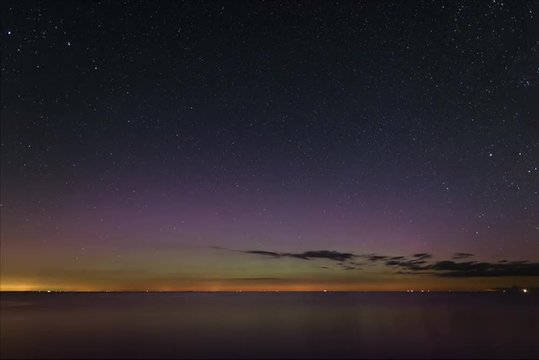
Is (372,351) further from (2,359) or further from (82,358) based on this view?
(2,359)

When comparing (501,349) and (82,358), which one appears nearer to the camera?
(82,358)

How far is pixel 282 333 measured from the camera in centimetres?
4338

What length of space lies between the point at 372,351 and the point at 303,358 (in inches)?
224

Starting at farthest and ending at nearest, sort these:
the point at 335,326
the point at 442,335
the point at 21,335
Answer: the point at 335,326, the point at 442,335, the point at 21,335

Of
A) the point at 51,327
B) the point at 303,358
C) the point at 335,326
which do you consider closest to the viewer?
the point at 303,358

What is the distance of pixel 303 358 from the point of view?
29.2 metres

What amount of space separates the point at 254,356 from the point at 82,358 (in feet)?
34.1

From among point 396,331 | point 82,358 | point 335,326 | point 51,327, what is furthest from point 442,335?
point 51,327

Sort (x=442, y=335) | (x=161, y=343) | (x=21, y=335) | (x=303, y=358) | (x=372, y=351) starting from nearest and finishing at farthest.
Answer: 1. (x=303, y=358)
2. (x=372, y=351)
3. (x=161, y=343)
4. (x=21, y=335)
5. (x=442, y=335)

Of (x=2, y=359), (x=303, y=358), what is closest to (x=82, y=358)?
(x=2, y=359)

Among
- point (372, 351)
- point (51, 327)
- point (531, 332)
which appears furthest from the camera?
point (51, 327)

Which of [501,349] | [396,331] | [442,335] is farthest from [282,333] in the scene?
[501,349]

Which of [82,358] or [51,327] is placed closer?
[82,358]

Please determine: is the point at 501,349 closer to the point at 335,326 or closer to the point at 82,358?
the point at 335,326
